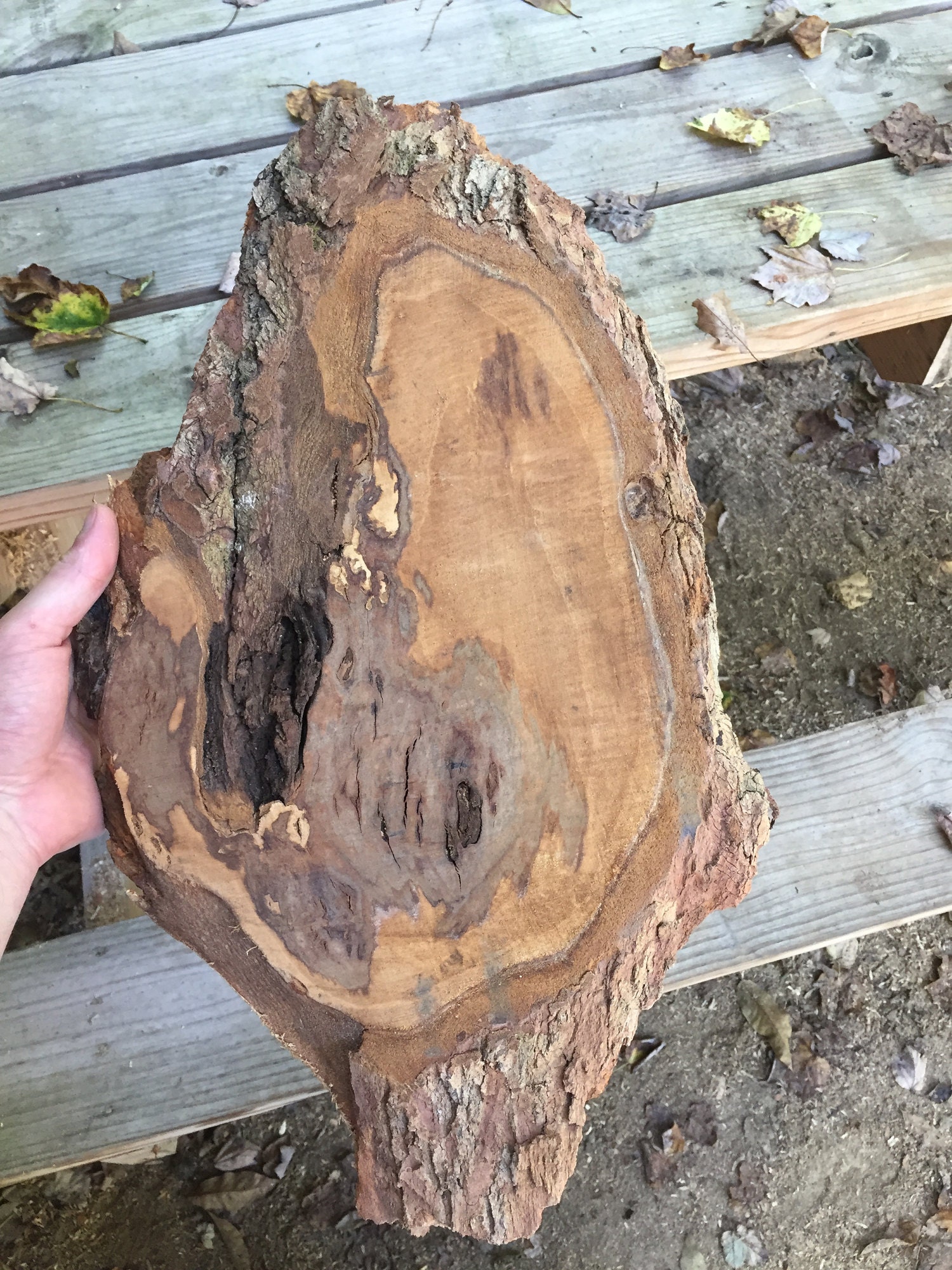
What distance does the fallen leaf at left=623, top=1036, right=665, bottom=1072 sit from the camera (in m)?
2.35

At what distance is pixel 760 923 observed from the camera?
1.77m

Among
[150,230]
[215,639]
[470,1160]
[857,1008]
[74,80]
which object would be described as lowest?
[857,1008]

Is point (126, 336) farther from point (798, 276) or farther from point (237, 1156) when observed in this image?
point (237, 1156)

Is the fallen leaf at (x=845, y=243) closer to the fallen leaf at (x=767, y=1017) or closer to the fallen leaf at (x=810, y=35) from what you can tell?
the fallen leaf at (x=810, y=35)

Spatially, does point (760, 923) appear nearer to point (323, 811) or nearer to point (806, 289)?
point (323, 811)

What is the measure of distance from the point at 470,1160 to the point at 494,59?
2.39 metres

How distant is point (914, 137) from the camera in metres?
2.09

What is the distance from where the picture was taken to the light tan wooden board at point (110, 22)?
227 centimetres

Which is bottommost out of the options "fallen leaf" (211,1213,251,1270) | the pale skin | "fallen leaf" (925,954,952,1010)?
"fallen leaf" (925,954,952,1010)

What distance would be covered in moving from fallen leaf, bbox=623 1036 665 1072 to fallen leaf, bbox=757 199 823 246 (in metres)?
2.00

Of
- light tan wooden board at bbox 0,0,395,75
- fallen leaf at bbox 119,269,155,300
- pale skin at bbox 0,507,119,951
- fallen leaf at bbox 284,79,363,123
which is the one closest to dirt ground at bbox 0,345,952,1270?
pale skin at bbox 0,507,119,951

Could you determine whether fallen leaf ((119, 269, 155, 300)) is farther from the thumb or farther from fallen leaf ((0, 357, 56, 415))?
the thumb

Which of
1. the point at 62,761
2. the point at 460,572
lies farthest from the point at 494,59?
the point at 62,761

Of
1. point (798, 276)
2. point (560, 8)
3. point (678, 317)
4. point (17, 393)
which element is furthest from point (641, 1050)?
point (560, 8)
